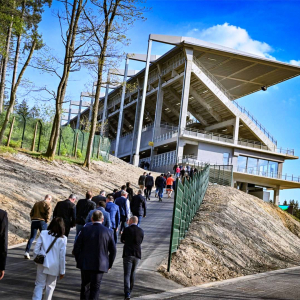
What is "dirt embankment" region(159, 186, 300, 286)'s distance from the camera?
12211 mm

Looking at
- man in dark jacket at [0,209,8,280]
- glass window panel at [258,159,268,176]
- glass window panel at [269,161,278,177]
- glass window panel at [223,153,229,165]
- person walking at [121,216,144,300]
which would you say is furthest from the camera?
glass window panel at [269,161,278,177]

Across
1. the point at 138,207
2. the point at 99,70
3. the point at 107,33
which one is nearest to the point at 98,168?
the point at 99,70

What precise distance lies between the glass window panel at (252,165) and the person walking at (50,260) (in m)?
50.0

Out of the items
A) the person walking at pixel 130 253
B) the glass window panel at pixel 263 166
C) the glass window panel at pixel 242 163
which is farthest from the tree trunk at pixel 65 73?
the glass window panel at pixel 263 166

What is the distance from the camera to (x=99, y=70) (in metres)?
27.6

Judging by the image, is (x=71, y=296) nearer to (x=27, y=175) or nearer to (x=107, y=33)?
(x=27, y=175)

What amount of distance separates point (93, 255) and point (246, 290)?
510 cm

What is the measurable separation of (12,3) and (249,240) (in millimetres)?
18461

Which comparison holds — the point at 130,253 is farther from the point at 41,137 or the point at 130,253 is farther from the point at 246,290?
the point at 41,137

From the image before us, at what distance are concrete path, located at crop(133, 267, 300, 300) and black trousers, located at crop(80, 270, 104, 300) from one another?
2294 mm

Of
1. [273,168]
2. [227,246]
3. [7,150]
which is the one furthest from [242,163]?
[227,246]

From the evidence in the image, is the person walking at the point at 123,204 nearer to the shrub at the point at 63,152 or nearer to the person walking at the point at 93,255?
the person walking at the point at 93,255

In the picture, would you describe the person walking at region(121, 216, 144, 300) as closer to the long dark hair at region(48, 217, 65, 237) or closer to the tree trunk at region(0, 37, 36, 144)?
the long dark hair at region(48, 217, 65, 237)

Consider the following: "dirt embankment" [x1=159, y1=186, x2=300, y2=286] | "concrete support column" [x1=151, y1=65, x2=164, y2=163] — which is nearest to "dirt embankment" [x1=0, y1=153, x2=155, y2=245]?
"dirt embankment" [x1=159, y1=186, x2=300, y2=286]
